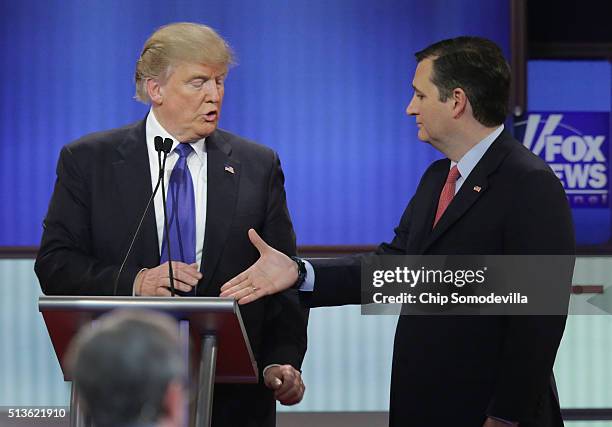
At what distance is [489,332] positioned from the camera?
99.2 inches

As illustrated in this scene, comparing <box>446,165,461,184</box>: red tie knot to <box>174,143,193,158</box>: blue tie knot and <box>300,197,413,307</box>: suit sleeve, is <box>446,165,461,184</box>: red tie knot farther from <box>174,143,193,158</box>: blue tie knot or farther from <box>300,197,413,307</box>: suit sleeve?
<box>174,143,193,158</box>: blue tie knot

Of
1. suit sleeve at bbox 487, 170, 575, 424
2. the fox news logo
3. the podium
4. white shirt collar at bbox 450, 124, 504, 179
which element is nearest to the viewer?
the podium

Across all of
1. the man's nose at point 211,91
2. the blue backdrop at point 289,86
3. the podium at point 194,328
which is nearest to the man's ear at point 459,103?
the man's nose at point 211,91

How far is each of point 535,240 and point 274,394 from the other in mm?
763

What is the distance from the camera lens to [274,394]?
2.73 m

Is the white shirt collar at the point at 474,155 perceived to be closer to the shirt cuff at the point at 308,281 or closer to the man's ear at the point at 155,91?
the shirt cuff at the point at 308,281

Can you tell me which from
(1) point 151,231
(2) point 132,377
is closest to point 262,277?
(1) point 151,231

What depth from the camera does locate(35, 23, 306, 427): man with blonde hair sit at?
2.68 metres

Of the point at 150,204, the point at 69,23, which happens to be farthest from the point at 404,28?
the point at 150,204

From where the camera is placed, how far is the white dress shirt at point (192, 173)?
271 centimetres

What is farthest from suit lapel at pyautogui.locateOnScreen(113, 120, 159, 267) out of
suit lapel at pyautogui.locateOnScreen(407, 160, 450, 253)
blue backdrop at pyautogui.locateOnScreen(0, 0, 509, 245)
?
blue backdrop at pyautogui.locateOnScreen(0, 0, 509, 245)

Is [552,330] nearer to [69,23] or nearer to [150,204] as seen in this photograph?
[150,204]

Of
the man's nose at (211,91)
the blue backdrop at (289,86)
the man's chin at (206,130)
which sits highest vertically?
the blue backdrop at (289,86)

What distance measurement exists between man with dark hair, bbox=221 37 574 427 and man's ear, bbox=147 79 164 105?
0.51m
